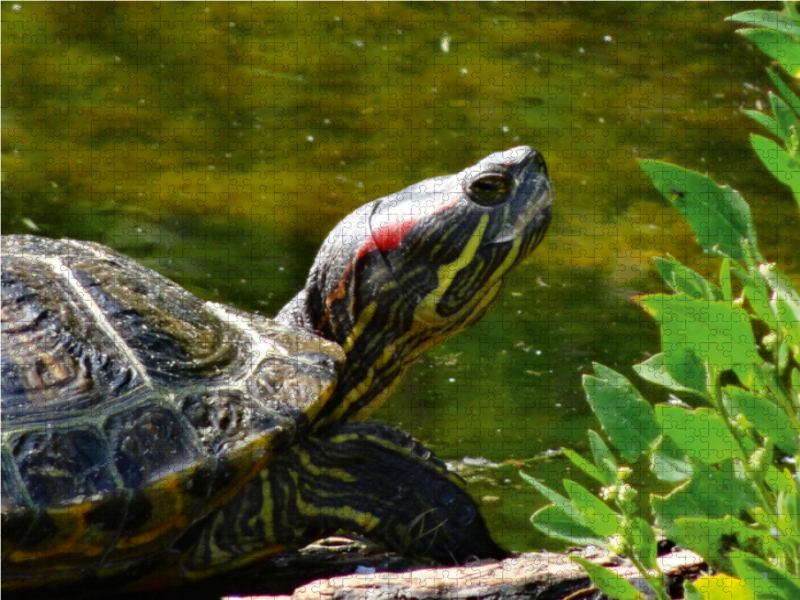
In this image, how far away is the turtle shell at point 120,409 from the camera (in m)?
1.93

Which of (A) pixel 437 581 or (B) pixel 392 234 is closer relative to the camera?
(A) pixel 437 581

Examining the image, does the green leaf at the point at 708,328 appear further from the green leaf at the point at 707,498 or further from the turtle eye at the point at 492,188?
the turtle eye at the point at 492,188

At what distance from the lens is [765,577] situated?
1.11 m

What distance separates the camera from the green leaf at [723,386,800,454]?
43.8 inches

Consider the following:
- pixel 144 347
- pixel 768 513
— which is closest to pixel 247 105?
pixel 144 347

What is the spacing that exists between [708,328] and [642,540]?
28 cm

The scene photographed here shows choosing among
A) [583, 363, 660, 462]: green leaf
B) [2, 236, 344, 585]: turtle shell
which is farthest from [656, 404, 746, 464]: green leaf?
[2, 236, 344, 585]: turtle shell

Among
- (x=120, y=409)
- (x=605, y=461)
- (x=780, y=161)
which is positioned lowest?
(x=120, y=409)

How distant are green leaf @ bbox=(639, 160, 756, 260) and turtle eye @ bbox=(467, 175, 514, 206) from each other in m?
1.46

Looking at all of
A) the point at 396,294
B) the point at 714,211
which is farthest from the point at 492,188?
the point at 714,211

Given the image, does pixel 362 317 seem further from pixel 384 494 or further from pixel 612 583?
pixel 612 583

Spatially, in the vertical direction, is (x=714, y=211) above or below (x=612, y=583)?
above

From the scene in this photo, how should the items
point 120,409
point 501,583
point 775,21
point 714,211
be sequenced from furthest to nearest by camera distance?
point 120,409 → point 501,583 → point 714,211 → point 775,21

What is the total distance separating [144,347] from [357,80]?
4641 mm
